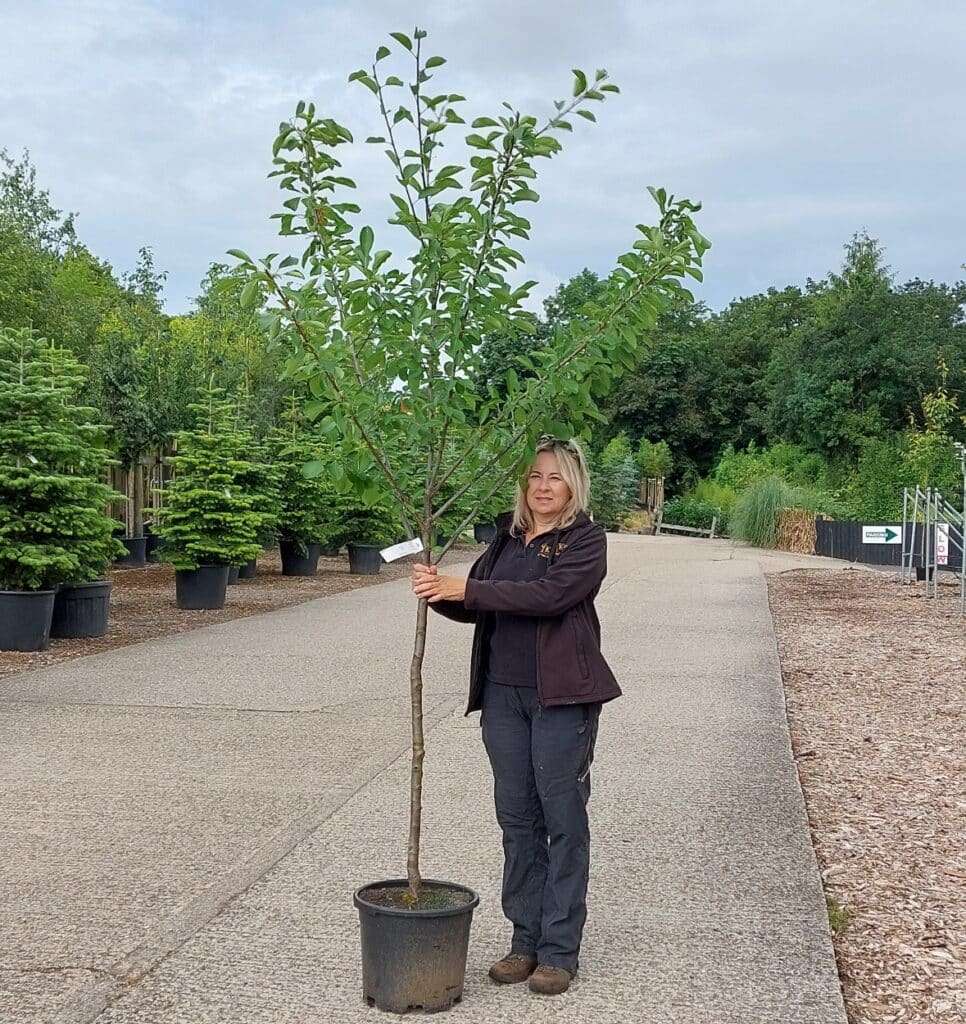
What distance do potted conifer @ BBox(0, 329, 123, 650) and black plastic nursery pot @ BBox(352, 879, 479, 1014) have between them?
856cm

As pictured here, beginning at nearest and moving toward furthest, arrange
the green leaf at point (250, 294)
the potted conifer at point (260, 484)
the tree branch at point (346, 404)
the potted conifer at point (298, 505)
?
the green leaf at point (250, 294)
the tree branch at point (346, 404)
the potted conifer at point (260, 484)
the potted conifer at point (298, 505)

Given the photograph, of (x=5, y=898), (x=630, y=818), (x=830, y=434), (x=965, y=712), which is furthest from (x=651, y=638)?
(x=830, y=434)

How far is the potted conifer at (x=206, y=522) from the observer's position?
55.0ft

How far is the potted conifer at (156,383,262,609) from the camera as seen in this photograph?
16.8 metres

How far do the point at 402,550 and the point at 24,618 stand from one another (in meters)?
9.01

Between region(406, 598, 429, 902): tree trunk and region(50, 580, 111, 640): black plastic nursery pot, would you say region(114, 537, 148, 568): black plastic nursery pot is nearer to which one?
region(50, 580, 111, 640): black plastic nursery pot

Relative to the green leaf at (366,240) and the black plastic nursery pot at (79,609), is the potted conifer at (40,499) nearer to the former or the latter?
the black plastic nursery pot at (79,609)

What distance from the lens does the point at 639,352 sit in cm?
430

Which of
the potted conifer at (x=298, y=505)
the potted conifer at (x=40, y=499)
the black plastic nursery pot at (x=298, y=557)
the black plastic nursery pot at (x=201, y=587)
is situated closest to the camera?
the potted conifer at (x=40, y=499)

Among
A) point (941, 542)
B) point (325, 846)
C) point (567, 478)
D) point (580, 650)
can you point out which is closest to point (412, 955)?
point (580, 650)

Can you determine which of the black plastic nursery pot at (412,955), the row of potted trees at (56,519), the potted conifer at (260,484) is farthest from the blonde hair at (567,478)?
the potted conifer at (260,484)

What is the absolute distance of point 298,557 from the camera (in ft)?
76.3

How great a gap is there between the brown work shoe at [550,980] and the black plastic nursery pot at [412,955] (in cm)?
24

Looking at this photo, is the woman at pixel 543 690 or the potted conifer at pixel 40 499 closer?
the woman at pixel 543 690
